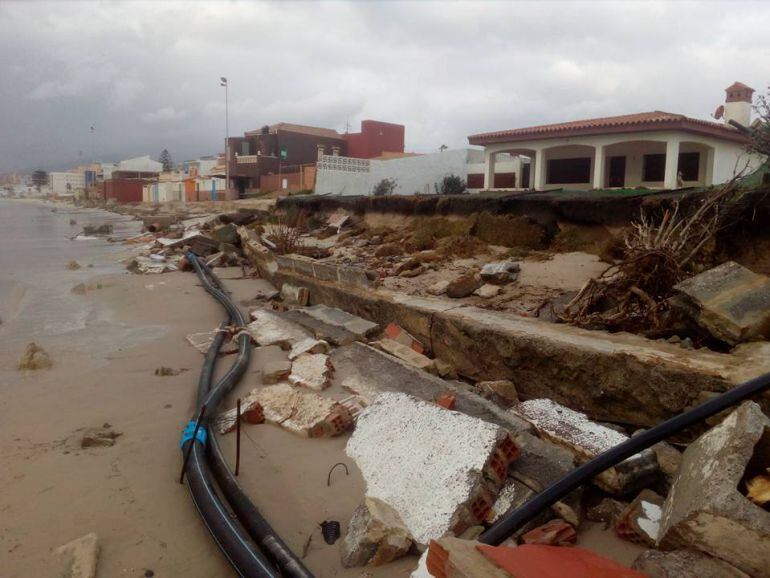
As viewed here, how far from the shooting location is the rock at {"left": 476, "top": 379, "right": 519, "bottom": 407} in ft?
13.4

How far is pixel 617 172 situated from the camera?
811 inches

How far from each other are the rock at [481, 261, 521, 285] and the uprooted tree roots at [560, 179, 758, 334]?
1499 millimetres

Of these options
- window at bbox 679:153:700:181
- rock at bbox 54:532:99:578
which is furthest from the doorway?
rock at bbox 54:532:99:578

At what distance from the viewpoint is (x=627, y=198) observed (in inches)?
301

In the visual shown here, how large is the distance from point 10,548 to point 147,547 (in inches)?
25.6

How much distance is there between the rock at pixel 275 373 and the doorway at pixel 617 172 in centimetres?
1857

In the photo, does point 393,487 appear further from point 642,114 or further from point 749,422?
point 642,114

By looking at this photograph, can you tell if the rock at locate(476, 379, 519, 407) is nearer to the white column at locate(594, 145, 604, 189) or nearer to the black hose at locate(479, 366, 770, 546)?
the black hose at locate(479, 366, 770, 546)

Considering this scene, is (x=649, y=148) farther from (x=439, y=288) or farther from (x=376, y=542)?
(x=376, y=542)

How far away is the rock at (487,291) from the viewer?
641 centimetres

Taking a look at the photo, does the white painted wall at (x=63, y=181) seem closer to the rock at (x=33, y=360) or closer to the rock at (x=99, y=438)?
the rock at (x=33, y=360)

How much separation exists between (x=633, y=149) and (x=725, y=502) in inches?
809

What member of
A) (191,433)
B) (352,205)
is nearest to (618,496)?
(191,433)

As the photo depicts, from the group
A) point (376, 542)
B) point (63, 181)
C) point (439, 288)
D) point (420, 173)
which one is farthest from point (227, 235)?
point (63, 181)
